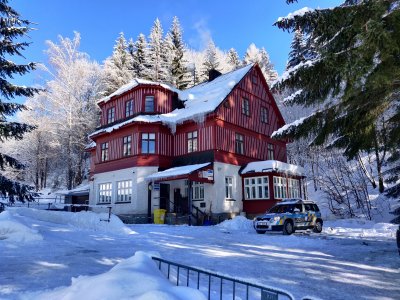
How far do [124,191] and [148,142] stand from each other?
4.62 meters

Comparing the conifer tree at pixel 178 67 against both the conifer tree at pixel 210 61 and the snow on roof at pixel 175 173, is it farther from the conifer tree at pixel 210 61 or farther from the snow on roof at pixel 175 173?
the snow on roof at pixel 175 173


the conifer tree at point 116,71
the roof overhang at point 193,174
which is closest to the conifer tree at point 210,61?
the conifer tree at point 116,71

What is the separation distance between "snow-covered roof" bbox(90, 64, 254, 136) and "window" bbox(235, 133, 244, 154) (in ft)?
12.2

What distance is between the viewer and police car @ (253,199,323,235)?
17.1 meters

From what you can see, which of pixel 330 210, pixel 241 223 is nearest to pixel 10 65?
pixel 241 223

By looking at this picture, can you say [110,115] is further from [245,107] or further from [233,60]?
[233,60]

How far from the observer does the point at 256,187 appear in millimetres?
26344

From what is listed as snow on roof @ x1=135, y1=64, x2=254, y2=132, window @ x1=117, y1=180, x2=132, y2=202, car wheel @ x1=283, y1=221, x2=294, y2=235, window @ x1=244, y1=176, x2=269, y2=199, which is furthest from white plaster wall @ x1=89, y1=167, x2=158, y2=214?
car wheel @ x1=283, y1=221, x2=294, y2=235

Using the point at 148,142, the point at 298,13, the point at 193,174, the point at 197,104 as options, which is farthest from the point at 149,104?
the point at 298,13

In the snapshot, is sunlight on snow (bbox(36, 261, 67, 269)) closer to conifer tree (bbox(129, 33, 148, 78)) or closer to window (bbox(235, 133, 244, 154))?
window (bbox(235, 133, 244, 154))

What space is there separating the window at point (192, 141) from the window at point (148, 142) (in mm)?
2922

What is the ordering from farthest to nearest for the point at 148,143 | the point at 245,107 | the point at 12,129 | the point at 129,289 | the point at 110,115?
the point at 110,115
the point at 245,107
the point at 148,143
the point at 12,129
the point at 129,289

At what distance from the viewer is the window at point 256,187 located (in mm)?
25875

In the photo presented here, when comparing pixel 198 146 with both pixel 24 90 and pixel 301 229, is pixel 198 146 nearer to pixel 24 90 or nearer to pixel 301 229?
pixel 301 229
